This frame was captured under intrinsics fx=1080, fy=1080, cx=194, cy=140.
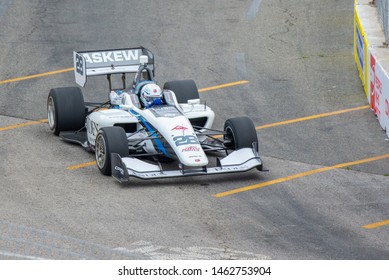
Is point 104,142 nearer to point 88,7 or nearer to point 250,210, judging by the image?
point 250,210

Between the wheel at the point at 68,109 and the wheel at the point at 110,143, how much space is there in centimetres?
218

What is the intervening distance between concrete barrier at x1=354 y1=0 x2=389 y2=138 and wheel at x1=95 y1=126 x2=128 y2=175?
6.00m

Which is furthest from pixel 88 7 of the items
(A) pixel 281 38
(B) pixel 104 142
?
(B) pixel 104 142

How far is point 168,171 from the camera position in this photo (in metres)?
17.7

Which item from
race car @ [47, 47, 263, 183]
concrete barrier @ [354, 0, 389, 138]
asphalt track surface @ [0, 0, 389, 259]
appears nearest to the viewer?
asphalt track surface @ [0, 0, 389, 259]

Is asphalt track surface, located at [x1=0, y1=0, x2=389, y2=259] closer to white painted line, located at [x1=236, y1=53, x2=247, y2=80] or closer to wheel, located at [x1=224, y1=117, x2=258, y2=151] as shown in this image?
white painted line, located at [x1=236, y1=53, x2=247, y2=80]

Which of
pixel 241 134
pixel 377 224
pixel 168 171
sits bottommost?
pixel 377 224

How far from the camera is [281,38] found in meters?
27.8

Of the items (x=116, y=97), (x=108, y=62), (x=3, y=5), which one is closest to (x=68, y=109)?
(x=116, y=97)

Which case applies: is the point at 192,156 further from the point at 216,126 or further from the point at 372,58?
the point at 372,58

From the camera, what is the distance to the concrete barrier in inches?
853

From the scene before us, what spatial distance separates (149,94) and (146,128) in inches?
33.1

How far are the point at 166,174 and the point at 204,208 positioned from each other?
1.19m

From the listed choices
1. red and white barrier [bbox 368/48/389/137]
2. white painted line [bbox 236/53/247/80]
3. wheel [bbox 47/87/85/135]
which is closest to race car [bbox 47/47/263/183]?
wheel [bbox 47/87/85/135]
